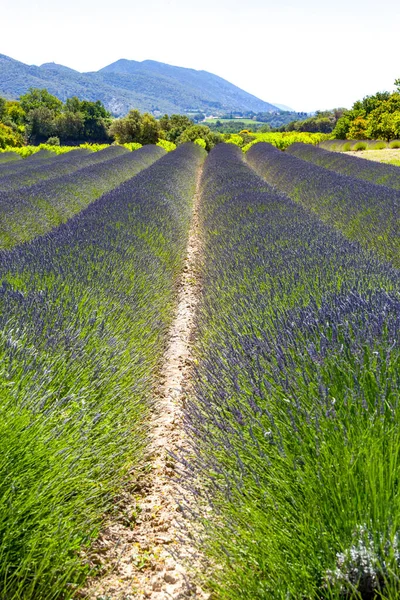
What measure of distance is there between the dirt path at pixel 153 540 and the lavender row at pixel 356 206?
117 inches

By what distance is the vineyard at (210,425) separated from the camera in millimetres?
1382

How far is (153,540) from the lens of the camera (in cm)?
222

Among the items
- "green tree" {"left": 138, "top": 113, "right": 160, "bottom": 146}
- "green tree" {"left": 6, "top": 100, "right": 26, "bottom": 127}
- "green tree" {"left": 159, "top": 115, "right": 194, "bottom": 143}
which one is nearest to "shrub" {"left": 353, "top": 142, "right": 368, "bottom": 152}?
"green tree" {"left": 159, "top": 115, "right": 194, "bottom": 143}

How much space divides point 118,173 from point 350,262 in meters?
10.8

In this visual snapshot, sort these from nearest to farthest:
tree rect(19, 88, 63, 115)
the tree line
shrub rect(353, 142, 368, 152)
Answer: shrub rect(353, 142, 368, 152) → the tree line → tree rect(19, 88, 63, 115)

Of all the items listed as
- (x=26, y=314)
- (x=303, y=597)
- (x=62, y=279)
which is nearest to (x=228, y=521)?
(x=303, y=597)

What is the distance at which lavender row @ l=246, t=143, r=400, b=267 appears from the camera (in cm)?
550

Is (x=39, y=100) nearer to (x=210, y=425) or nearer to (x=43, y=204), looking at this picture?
(x=43, y=204)

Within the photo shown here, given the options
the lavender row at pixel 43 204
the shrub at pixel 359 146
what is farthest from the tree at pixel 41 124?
the lavender row at pixel 43 204

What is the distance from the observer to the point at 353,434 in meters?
1.52

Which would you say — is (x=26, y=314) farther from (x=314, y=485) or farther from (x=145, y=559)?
(x=314, y=485)

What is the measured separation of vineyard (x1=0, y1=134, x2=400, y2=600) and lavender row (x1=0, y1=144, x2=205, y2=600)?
0.01 meters

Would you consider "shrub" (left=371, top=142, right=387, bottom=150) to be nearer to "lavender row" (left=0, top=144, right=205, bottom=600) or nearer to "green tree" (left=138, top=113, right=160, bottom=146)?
"green tree" (left=138, top=113, right=160, bottom=146)

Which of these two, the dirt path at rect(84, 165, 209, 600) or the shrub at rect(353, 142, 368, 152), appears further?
the shrub at rect(353, 142, 368, 152)
